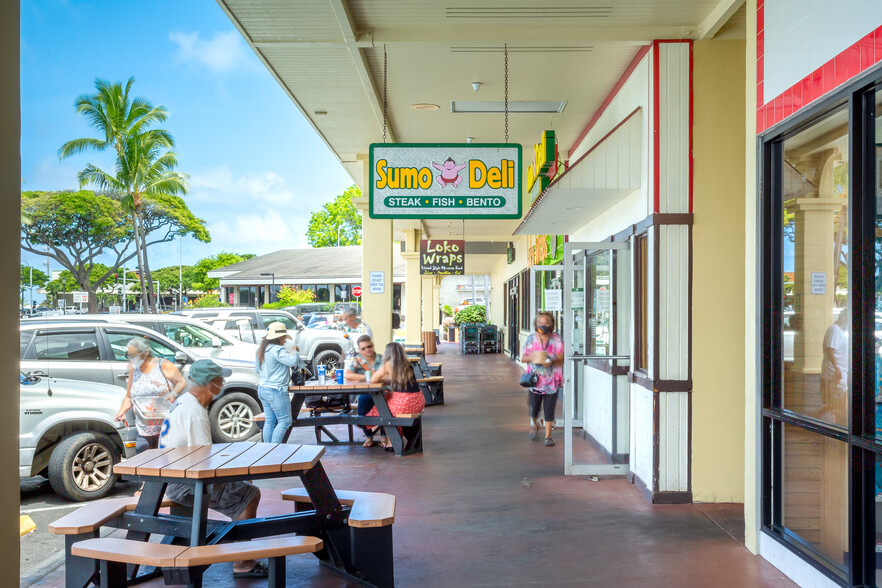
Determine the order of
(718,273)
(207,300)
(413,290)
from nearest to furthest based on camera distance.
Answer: (718,273) → (413,290) → (207,300)

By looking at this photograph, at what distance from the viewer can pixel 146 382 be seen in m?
7.16

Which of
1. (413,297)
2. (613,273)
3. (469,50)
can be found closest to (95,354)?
(469,50)

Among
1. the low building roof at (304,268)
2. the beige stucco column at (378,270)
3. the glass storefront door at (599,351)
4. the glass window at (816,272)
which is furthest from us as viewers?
the low building roof at (304,268)

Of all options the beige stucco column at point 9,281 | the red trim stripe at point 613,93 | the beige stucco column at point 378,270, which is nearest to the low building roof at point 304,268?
the beige stucco column at point 378,270

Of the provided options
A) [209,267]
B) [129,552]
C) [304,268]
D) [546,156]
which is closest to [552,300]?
[546,156]

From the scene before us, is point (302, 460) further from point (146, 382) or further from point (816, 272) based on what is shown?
point (146, 382)

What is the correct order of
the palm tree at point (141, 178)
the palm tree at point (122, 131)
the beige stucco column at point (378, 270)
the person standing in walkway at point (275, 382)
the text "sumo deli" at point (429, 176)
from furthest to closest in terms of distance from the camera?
the palm tree at point (141, 178) → the palm tree at point (122, 131) → the beige stucco column at point (378, 270) → the person standing in walkway at point (275, 382) → the text "sumo deli" at point (429, 176)

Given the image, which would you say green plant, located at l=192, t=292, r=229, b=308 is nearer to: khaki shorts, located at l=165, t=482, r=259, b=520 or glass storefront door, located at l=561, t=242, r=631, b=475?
glass storefront door, located at l=561, t=242, r=631, b=475

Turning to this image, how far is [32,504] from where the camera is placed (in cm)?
672

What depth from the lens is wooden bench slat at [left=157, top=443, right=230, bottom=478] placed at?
4.02m

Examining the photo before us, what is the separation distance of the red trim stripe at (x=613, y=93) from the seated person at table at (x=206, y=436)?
4.79m

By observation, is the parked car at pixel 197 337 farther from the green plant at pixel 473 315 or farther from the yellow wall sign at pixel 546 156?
the green plant at pixel 473 315

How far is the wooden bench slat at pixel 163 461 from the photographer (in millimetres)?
4078

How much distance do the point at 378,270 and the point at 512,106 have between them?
3.98m
